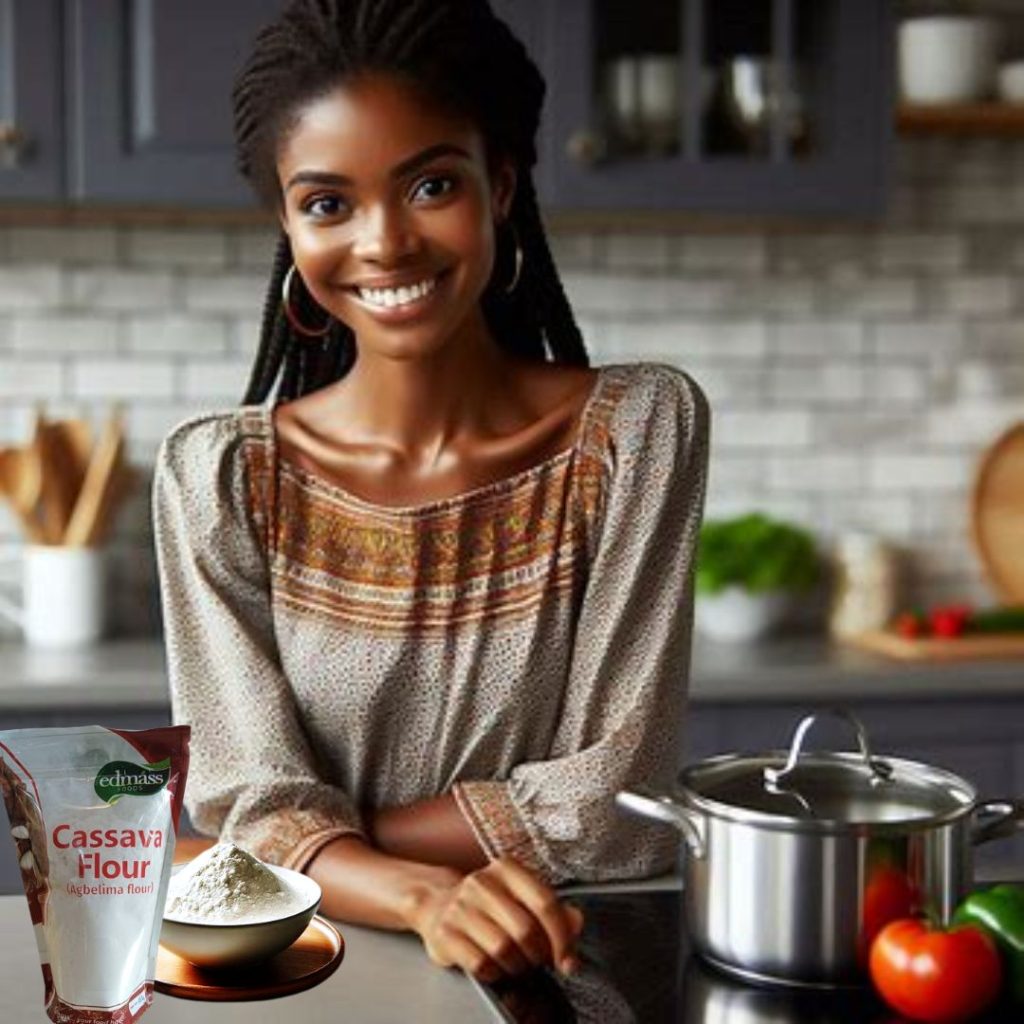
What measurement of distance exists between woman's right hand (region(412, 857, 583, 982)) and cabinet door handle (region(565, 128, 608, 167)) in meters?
2.11

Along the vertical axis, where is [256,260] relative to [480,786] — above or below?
above

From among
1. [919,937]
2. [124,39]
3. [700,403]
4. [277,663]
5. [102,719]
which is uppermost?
[124,39]

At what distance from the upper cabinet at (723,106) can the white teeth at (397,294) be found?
5.75 ft

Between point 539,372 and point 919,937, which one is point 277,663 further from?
point 919,937

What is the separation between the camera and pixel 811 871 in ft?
4.76

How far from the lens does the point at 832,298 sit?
4016mm

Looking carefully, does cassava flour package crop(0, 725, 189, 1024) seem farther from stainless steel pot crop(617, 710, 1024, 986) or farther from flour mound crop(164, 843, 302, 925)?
stainless steel pot crop(617, 710, 1024, 986)

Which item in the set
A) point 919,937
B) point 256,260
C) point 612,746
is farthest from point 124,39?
point 919,937

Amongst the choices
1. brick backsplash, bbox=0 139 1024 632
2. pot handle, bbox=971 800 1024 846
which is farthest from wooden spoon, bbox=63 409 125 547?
pot handle, bbox=971 800 1024 846

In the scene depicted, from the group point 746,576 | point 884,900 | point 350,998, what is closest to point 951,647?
point 746,576

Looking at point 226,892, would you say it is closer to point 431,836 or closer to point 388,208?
point 431,836

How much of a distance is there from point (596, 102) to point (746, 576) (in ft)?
3.08

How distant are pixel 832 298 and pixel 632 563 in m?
2.25

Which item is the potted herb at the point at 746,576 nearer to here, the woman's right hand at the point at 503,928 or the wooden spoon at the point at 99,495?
the wooden spoon at the point at 99,495
